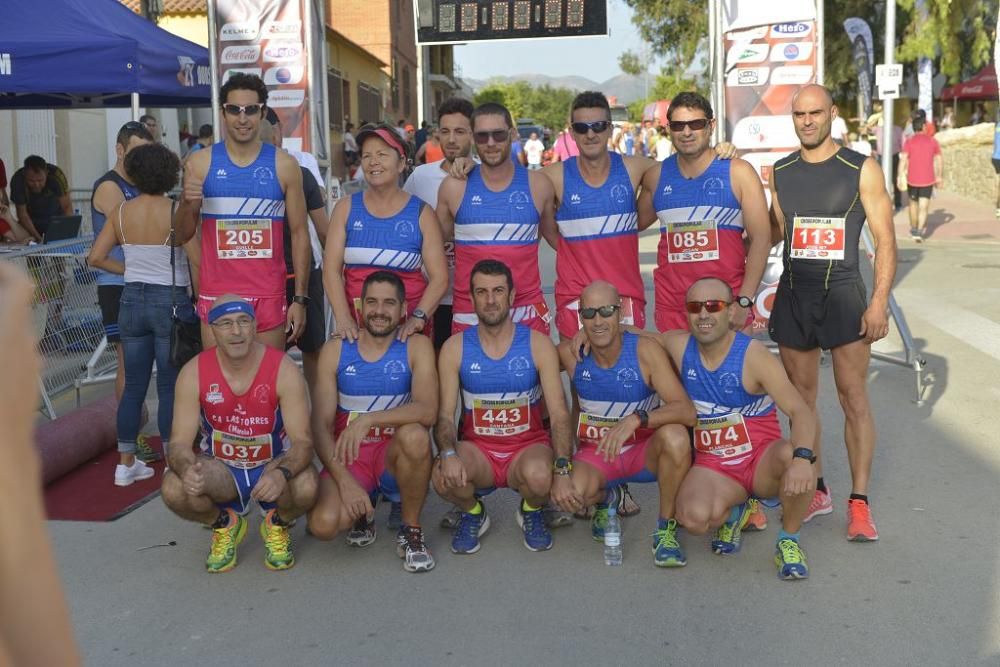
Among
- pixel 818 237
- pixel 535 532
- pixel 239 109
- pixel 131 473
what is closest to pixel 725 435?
pixel 535 532

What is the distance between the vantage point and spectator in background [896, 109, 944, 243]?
17141 mm

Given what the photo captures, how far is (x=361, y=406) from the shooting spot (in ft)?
16.8

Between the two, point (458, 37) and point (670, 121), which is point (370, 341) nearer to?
point (670, 121)

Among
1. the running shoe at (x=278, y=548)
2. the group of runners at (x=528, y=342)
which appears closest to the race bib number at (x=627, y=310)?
the group of runners at (x=528, y=342)

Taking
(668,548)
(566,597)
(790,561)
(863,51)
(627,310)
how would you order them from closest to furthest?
(566,597)
(790,561)
(668,548)
(627,310)
(863,51)

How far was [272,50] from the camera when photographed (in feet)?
28.8

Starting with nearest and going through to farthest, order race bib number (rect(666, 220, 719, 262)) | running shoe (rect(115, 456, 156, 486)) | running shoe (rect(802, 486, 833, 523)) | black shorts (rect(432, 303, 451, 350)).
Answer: running shoe (rect(802, 486, 833, 523))
race bib number (rect(666, 220, 719, 262))
black shorts (rect(432, 303, 451, 350))
running shoe (rect(115, 456, 156, 486))

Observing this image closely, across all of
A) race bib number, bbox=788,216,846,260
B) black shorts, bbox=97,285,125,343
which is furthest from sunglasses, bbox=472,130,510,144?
black shorts, bbox=97,285,125,343

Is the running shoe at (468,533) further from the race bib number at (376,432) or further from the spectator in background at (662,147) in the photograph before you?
the spectator in background at (662,147)

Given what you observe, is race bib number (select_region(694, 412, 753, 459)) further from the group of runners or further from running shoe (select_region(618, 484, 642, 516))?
running shoe (select_region(618, 484, 642, 516))

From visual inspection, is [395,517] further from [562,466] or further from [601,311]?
[601,311]

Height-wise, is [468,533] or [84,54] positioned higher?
[84,54]

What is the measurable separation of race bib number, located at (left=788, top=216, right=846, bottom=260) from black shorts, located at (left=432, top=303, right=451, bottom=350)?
1.82 m

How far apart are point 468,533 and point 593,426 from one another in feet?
2.43
